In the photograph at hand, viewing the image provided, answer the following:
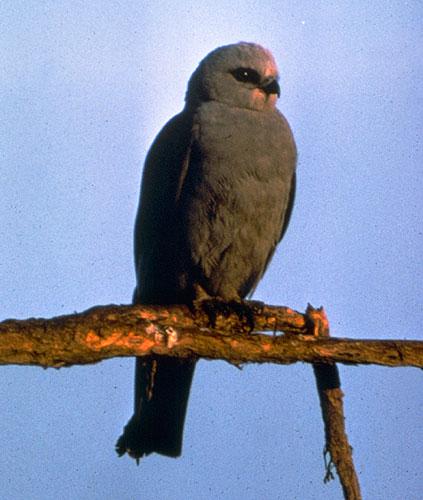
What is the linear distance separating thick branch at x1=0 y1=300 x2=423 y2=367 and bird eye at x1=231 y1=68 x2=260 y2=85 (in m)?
2.13

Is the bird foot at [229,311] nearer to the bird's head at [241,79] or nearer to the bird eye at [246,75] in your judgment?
the bird's head at [241,79]

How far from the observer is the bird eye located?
577cm

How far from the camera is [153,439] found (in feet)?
17.3

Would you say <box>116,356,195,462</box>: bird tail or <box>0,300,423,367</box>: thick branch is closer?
<box>0,300,423,367</box>: thick branch

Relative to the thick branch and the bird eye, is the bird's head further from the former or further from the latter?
the thick branch

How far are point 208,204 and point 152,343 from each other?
1.49 m

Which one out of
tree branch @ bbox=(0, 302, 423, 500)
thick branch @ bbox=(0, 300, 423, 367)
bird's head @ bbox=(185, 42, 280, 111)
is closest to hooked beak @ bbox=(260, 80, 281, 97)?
bird's head @ bbox=(185, 42, 280, 111)

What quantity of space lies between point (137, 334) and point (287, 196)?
205 centimetres

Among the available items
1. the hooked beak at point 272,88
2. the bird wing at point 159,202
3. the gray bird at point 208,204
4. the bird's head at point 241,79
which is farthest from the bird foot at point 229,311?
the hooked beak at point 272,88

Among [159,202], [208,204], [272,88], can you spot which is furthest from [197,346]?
[272,88]

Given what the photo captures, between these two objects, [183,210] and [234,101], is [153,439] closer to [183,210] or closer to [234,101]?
[183,210]

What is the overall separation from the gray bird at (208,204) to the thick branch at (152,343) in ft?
3.04

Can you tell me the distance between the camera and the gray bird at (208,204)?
5.26 metres

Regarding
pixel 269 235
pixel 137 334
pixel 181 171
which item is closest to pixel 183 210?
pixel 181 171
